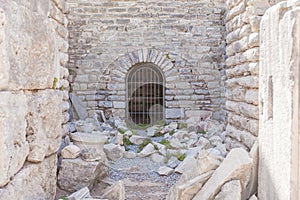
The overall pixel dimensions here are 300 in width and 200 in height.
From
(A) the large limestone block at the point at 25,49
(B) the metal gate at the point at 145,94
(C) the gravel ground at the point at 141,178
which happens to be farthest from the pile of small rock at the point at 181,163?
(B) the metal gate at the point at 145,94

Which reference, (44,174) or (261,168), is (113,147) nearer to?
(44,174)

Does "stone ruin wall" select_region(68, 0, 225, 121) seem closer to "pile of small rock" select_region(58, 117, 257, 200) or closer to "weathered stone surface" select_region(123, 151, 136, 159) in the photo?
"pile of small rock" select_region(58, 117, 257, 200)

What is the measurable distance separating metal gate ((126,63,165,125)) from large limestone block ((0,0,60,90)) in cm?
571

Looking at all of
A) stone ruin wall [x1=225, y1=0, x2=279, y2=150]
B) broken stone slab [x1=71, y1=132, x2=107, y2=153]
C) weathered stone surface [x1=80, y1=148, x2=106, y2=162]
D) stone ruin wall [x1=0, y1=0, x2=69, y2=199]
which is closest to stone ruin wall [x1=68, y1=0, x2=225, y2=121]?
broken stone slab [x1=71, y1=132, x2=107, y2=153]

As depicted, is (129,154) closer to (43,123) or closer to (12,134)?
(43,123)

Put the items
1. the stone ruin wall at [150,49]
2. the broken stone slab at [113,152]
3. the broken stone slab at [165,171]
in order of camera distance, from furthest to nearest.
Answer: the stone ruin wall at [150,49] < the broken stone slab at [113,152] < the broken stone slab at [165,171]

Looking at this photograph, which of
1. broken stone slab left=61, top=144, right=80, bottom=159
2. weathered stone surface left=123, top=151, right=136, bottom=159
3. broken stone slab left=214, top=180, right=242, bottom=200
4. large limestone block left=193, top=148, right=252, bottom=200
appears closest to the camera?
broken stone slab left=214, top=180, right=242, bottom=200

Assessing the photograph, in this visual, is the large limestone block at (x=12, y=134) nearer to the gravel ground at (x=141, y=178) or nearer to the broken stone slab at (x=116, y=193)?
the broken stone slab at (x=116, y=193)

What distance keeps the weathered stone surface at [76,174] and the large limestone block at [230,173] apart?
4.70 ft

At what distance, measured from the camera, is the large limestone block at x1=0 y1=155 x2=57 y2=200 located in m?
2.73

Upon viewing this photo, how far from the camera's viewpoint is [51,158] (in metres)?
3.73

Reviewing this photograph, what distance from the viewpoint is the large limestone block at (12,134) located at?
2547 mm

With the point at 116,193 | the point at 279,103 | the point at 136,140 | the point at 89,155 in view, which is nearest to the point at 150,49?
the point at 136,140

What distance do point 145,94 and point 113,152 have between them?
422cm
